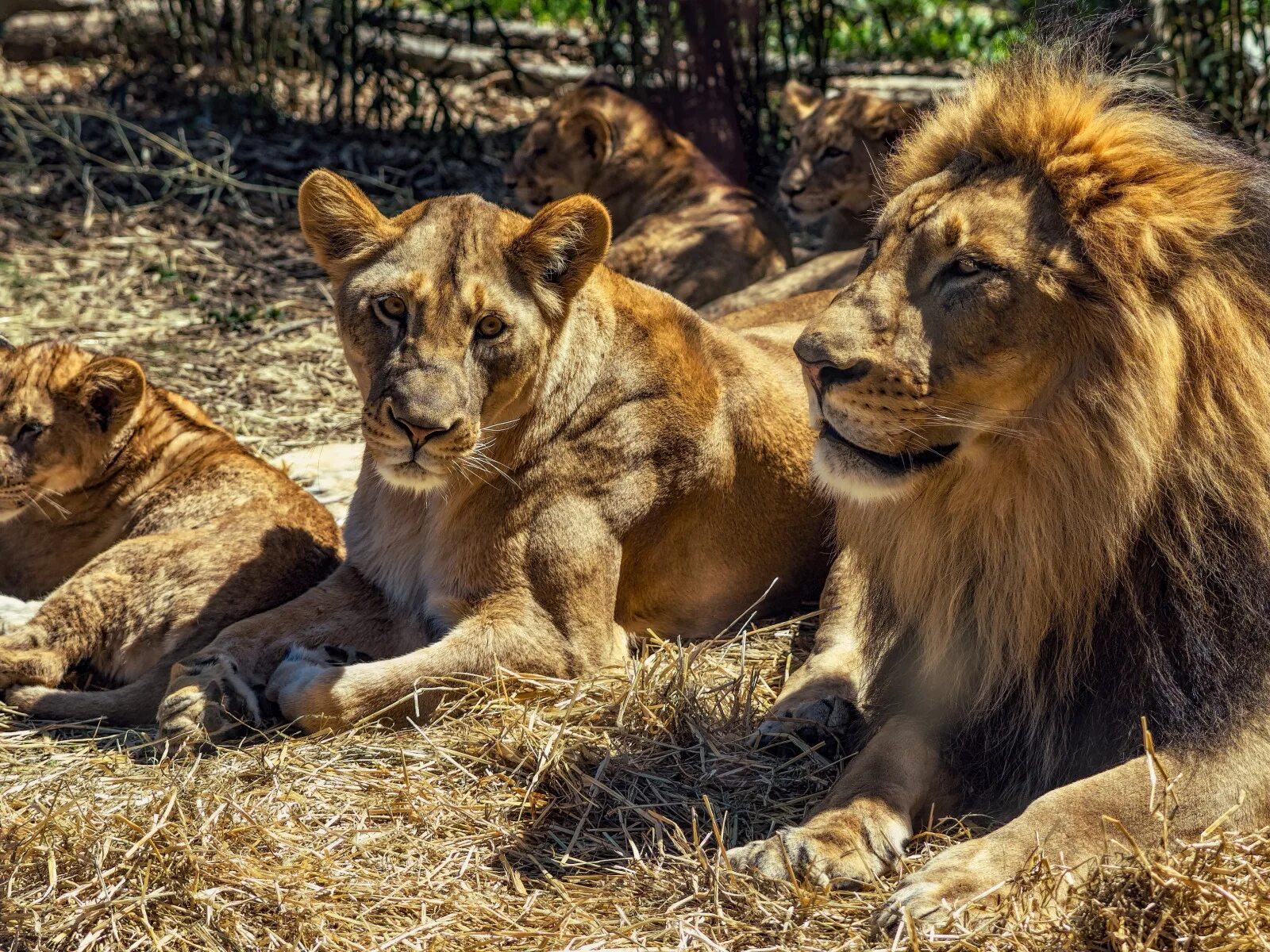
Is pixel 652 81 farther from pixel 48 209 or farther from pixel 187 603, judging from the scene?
pixel 187 603

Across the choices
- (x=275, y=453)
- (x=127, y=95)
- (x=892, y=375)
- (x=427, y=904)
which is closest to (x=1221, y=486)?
(x=892, y=375)

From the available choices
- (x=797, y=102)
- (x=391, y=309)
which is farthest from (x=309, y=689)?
(x=797, y=102)

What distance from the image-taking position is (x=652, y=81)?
877 centimetres

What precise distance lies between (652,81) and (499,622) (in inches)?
219

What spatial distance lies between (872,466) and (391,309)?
4.32ft

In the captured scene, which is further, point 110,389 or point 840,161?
point 840,161

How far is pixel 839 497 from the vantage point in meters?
3.32

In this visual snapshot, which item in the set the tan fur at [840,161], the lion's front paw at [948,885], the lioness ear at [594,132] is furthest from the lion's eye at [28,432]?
the tan fur at [840,161]

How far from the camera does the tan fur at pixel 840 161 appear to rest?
280 inches

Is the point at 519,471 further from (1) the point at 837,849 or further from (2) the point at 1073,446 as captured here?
(2) the point at 1073,446

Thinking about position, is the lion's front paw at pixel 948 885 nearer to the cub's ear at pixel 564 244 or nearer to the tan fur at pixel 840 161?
the cub's ear at pixel 564 244

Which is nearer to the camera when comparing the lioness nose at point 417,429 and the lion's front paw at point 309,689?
the lioness nose at point 417,429

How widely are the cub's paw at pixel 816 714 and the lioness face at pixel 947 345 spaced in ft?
2.79

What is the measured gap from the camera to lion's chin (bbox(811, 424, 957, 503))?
294cm
